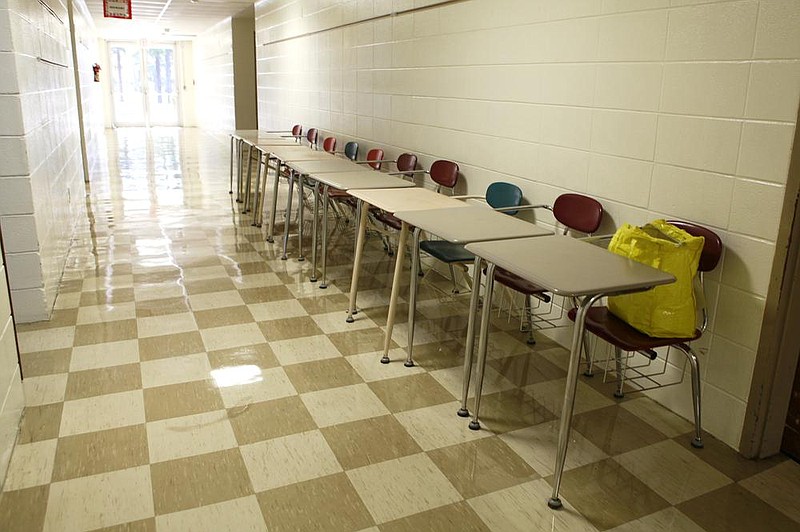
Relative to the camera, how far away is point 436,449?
2.59 metres

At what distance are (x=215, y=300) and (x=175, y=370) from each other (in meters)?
1.05

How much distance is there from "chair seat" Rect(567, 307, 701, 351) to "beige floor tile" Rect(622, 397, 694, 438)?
471mm

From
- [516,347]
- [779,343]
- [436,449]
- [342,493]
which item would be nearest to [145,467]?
[342,493]

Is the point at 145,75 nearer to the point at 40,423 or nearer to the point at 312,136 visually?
the point at 312,136

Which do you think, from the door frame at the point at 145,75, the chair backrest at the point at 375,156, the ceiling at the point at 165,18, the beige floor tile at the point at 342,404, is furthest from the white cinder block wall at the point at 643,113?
the door frame at the point at 145,75

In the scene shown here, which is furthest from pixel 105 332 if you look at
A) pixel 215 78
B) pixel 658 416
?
pixel 215 78

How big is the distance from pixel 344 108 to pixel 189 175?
12.5ft

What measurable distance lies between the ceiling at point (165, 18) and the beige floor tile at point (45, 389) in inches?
352

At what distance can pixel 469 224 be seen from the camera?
3.04 metres

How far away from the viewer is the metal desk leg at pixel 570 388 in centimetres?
214

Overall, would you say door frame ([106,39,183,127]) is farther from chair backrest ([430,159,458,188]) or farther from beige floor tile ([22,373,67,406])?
beige floor tile ([22,373,67,406])

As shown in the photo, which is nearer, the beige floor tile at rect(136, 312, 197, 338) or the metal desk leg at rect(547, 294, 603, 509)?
the metal desk leg at rect(547, 294, 603, 509)

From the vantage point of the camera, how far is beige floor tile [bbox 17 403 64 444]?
2.62 m

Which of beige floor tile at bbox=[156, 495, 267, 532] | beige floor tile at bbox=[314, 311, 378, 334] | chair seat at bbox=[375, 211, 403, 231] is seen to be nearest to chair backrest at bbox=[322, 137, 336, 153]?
chair seat at bbox=[375, 211, 403, 231]
